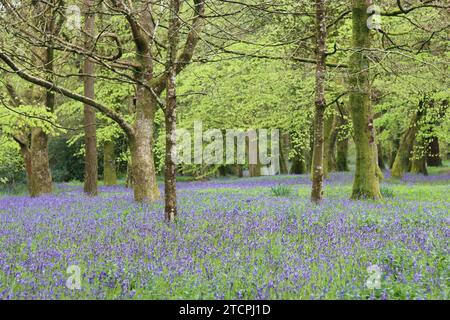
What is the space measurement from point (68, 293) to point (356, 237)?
4.38m

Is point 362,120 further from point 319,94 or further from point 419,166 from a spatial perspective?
point 419,166

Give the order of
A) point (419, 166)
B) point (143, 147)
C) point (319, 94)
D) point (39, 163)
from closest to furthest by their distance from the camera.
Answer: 1. point (319, 94)
2. point (143, 147)
3. point (39, 163)
4. point (419, 166)

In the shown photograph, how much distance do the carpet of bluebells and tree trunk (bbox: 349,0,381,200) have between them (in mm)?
3961

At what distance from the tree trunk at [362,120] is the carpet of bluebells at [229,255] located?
3.96 metres

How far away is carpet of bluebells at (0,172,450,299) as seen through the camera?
15.9 feet

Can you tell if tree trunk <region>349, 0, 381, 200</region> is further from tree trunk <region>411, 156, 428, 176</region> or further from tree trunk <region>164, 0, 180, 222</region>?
tree trunk <region>411, 156, 428, 176</region>

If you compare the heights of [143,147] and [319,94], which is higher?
[319,94]

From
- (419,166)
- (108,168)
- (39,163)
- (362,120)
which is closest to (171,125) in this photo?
(362,120)

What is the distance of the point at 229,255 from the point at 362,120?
30.4ft

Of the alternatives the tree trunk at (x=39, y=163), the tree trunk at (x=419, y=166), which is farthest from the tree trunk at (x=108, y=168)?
the tree trunk at (x=419, y=166)

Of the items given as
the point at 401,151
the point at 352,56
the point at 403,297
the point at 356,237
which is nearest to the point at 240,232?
the point at 356,237

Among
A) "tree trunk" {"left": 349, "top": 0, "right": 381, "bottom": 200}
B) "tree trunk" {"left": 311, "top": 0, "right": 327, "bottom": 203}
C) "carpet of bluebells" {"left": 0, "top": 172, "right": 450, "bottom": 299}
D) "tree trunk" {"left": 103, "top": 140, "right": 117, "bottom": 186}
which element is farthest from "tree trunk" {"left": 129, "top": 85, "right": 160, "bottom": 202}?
"tree trunk" {"left": 103, "top": 140, "right": 117, "bottom": 186}

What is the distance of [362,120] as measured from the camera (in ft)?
46.8
